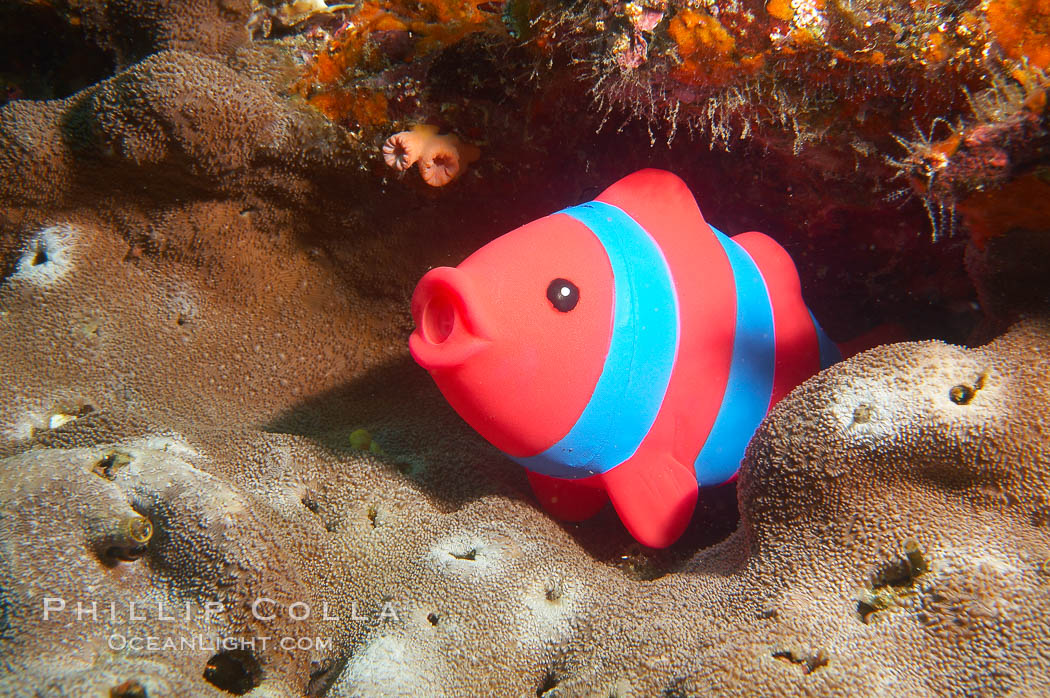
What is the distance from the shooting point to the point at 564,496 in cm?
208

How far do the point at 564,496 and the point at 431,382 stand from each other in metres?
0.72

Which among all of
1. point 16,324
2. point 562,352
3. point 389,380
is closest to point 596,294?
point 562,352

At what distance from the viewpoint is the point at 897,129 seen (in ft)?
5.55

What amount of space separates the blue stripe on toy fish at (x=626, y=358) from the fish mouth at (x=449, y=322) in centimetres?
39

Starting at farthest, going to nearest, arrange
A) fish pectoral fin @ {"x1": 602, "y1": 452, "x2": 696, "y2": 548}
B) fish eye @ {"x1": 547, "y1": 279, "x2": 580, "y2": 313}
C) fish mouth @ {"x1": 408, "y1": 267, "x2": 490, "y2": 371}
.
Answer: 1. fish pectoral fin @ {"x1": 602, "y1": 452, "x2": 696, "y2": 548}
2. fish eye @ {"x1": 547, "y1": 279, "x2": 580, "y2": 313}
3. fish mouth @ {"x1": 408, "y1": 267, "x2": 490, "y2": 371}

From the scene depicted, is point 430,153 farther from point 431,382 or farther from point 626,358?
point 626,358

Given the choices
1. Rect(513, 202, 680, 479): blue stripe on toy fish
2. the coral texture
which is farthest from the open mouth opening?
the coral texture

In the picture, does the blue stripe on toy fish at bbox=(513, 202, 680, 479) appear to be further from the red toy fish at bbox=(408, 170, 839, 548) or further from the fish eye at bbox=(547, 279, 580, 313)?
the fish eye at bbox=(547, 279, 580, 313)

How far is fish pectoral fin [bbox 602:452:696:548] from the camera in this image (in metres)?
1.86

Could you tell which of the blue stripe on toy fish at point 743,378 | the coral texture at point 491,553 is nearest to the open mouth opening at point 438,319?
the coral texture at point 491,553

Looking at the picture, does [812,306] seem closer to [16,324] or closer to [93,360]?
[93,360]

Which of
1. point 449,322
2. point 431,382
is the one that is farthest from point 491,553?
point 431,382

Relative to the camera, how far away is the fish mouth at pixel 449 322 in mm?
1531

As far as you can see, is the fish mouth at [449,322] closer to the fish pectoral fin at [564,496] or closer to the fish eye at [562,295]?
the fish eye at [562,295]
